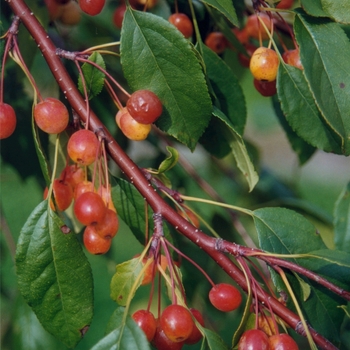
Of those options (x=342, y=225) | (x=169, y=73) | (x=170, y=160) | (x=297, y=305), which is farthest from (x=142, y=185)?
(x=342, y=225)

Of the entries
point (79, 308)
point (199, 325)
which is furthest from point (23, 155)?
point (199, 325)

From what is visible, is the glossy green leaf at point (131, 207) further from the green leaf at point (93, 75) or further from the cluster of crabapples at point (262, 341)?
the cluster of crabapples at point (262, 341)

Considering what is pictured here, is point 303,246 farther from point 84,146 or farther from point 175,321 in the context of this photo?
point 84,146

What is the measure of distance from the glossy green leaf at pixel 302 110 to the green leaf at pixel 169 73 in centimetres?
16

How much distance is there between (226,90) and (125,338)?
58cm

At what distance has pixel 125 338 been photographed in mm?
816

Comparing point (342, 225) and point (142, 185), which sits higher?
point (142, 185)

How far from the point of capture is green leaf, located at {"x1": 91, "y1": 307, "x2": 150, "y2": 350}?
805 millimetres

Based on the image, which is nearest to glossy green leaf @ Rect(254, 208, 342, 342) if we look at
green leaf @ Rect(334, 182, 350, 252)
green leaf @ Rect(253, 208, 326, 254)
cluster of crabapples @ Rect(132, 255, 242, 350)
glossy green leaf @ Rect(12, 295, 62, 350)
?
green leaf @ Rect(253, 208, 326, 254)

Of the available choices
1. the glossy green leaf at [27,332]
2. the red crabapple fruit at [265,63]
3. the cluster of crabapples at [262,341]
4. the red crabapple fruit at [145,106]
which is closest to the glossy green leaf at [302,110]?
the red crabapple fruit at [265,63]

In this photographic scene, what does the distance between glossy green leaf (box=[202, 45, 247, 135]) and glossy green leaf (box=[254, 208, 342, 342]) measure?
0.25 metres

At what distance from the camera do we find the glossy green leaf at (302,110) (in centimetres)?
106

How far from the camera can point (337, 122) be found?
95 centimetres

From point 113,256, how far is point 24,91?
0.55 meters
